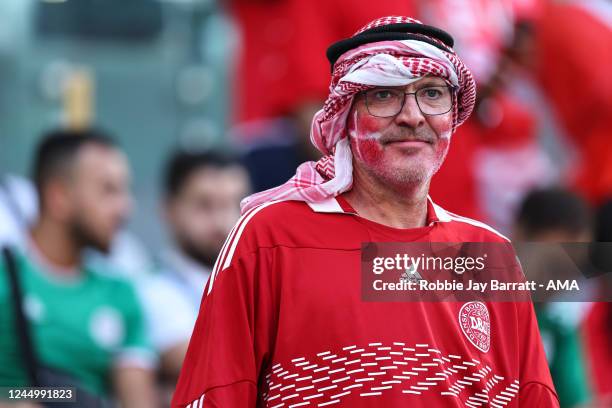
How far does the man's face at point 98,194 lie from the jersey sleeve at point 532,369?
258 centimetres

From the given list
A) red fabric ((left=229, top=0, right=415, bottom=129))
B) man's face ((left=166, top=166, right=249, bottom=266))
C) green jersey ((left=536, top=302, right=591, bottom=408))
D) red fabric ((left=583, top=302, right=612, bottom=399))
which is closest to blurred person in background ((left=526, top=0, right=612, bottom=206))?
red fabric ((left=229, top=0, right=415, bottom=129))

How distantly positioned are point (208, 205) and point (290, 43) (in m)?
0.86

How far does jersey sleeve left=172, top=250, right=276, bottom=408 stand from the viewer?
128 inches

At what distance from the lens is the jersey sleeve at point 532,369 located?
11.5ft

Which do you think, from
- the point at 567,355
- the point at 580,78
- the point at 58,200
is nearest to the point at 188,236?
the point at 58,200

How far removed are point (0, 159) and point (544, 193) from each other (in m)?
3.29

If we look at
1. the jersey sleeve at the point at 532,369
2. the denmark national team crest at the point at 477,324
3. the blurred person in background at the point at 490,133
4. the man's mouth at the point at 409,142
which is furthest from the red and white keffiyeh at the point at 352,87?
the blurred person in background at the point at 490,133

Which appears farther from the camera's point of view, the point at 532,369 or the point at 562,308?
the point at 562,308

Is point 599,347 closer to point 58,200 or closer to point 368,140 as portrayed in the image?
point 58,200

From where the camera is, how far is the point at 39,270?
532 cm

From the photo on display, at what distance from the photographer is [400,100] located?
3393 millimetres

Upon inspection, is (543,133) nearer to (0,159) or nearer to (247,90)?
(247,90)

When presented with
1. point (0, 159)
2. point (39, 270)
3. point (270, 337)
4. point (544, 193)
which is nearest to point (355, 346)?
point (270, 337)

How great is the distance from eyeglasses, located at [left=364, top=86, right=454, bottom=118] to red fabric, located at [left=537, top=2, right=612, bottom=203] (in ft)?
12.9
